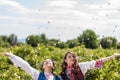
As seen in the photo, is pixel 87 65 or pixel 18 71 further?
pixel 18 71

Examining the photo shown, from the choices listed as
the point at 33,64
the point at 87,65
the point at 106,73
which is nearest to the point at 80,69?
the point at 87,65

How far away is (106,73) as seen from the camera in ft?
24.0

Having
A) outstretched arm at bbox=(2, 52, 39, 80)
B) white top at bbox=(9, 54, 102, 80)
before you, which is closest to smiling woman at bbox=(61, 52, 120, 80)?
white top at bbox=(9, 54, 102, 80)

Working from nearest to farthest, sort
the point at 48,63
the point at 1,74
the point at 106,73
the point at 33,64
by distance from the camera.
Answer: the point at 48,63 < the point at 106,73 < the point at 1,74 < the point at 33,64

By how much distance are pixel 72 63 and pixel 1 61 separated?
4116 millimetres

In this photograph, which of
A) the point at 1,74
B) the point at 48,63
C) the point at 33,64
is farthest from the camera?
the point at 33,64

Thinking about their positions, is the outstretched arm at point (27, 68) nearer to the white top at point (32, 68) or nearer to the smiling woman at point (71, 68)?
the white top at point (32, 68)

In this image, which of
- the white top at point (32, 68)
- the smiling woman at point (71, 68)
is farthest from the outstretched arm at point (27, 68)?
the smiling woman at point (71, 68)

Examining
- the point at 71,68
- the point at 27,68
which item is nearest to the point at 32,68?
the point at 27,68

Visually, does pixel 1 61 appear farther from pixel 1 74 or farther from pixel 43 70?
pixel 43 70

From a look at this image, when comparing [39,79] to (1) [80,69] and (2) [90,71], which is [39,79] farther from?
(2) [90,71]

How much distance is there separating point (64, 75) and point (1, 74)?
2.50 metres

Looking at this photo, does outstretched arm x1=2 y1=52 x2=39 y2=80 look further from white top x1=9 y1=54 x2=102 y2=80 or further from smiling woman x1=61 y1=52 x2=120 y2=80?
smiling woman x1=61 y1=52 x2=120 y2=80

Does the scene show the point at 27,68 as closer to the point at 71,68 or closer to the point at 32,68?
the point at 32,68
